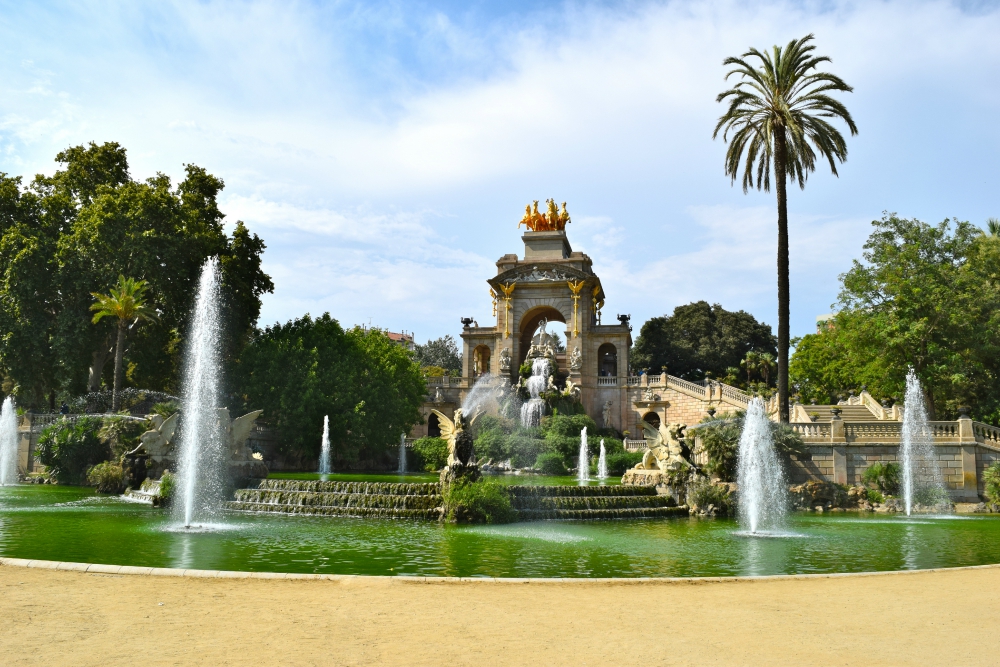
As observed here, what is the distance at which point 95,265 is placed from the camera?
35156 millimetres

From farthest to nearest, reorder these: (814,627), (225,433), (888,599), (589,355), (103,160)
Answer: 1. (589,355)
2. (103,160)
3. (225,433)
4. (888,599)
5. (814,627)

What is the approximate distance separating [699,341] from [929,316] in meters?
43.0

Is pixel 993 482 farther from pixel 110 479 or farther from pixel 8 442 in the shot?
pixel 8 442

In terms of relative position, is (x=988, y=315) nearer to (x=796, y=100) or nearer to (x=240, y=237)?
(x=796, y=100)

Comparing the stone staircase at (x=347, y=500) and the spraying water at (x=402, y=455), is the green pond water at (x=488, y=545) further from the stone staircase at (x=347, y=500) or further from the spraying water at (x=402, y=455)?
the spraying water at (x=402, y=455)

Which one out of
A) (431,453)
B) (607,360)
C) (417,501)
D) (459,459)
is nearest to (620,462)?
(431,453)

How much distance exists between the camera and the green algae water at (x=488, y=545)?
1125 cm

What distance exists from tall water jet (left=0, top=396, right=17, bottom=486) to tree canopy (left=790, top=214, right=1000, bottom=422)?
3552 cm

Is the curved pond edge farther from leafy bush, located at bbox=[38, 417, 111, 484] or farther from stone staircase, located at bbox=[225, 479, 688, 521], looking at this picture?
leafy bush, located at bbox=[38, 417, 111, 484]

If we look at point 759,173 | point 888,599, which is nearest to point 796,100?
point 759,173

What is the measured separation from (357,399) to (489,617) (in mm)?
28856

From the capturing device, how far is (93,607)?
7.56 metres

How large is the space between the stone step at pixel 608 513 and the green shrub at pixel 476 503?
92 cm

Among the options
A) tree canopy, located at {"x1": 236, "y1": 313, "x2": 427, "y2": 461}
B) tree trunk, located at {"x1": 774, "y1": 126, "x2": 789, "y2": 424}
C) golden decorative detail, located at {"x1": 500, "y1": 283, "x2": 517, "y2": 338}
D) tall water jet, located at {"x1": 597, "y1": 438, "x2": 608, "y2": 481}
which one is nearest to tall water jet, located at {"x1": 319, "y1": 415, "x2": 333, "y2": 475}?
tree canopy, located at {"x1": 236, "y1": 313, "x2": 427, "y2": 461}
